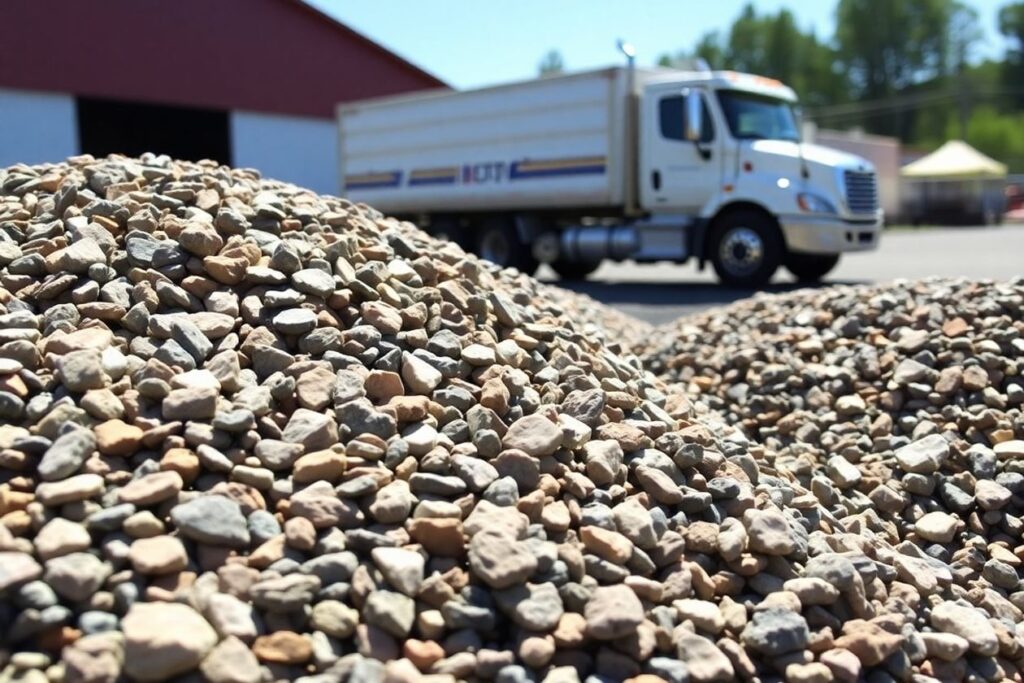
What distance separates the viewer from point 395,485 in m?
2.57

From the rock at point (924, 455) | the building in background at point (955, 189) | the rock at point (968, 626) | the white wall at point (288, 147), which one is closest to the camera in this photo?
the rock at point (968, 626)

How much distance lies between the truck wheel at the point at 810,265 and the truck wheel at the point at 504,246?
362 centimetres

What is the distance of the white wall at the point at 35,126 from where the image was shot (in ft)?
46.9

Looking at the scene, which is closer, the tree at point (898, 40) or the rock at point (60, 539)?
the rock at point (60, 539)

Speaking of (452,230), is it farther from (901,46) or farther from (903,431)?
(901,46)

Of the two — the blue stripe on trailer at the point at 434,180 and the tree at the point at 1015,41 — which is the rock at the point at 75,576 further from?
the tree at the point at 1015,41

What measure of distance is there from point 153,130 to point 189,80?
9.66 ft

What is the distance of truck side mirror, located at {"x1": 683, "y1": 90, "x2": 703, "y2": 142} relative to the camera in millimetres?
11242

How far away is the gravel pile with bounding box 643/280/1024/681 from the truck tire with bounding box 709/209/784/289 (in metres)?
5.46

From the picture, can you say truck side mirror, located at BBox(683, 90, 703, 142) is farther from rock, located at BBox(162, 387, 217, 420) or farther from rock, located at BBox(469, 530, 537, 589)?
rock, located at BBox(469, 530, 537, 589)

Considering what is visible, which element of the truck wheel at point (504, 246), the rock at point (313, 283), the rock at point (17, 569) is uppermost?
the truck wheel at point (504, 246)

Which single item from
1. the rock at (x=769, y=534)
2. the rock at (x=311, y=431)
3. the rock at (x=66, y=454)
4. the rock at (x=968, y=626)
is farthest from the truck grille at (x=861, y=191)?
the rock at (x=66, y=454)

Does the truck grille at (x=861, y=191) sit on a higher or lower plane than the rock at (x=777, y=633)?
higher

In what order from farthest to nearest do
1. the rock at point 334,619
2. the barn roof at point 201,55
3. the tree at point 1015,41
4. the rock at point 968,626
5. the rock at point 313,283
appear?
the tree at point 1015,41 < the barn roof at point 201,55 < the rock at point 313,283 < the rock at point 968,626 < the rock at point 334,619
